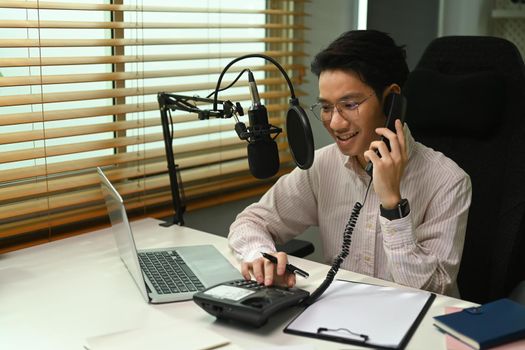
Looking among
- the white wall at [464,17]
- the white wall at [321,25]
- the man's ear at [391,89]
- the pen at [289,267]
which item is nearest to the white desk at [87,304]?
the pen at [289,267]

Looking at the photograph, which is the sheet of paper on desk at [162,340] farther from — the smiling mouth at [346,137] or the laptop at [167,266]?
the smiling mouth at [346,137]

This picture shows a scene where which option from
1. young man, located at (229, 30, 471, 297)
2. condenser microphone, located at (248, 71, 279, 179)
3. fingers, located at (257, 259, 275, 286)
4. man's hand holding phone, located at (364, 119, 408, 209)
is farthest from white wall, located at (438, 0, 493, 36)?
fingers, located at (257, 259, 275, 286)

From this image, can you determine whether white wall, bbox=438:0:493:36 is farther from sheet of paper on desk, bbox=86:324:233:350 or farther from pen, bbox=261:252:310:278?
sheet of paper on desk, bbox=86:324:233:350

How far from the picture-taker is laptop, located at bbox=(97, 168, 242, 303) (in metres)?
1.52

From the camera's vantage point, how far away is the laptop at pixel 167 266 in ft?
4.99

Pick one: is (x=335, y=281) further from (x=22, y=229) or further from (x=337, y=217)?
(x=22, y=229)

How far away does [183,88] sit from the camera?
2398 millimetres

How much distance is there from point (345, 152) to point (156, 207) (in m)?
0.84

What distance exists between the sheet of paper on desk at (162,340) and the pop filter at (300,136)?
1.44ft

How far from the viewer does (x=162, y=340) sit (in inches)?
50.8

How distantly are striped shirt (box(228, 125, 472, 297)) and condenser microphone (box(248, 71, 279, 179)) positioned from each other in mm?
275

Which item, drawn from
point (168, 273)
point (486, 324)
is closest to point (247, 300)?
point (168, 273)

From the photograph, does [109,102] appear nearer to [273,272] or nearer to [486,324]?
[273,272]

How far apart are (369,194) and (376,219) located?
8 centimetres
